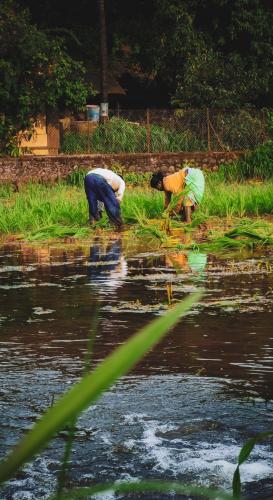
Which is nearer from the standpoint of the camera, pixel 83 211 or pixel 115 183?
pixel 115 183

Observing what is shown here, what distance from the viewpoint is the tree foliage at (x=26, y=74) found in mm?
24188

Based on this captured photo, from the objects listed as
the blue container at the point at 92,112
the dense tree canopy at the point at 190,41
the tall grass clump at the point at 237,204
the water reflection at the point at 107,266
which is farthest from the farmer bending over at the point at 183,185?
the blue container at the point at 92,112

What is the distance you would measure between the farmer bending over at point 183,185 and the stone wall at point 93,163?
27.0ft

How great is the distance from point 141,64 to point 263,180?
644cm

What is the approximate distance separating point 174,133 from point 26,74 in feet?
12.2

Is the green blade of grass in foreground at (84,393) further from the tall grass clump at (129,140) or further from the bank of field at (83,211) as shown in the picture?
the tall grass clump at (129,140)

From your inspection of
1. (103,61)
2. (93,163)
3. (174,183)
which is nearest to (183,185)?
(174,183)

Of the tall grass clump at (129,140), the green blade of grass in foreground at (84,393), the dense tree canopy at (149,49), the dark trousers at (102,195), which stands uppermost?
the dense tree canopy at (149,49)

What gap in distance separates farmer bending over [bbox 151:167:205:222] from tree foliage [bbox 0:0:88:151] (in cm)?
936

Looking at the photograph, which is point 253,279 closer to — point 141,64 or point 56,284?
point 56,284

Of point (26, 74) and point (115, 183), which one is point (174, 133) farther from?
point (115, 183)

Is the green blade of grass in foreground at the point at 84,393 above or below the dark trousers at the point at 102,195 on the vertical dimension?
above

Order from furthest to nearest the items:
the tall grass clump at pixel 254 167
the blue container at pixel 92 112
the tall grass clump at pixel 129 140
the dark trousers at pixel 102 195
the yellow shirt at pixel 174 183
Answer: the blue container at pixel 92 112 < the tall grass clump at pixel 129 140 < the tall grass clump at pixel 254 167 < the dark trousers at pixel 102 195 < the yellow shirt at pixel 174 183

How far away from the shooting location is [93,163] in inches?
955
